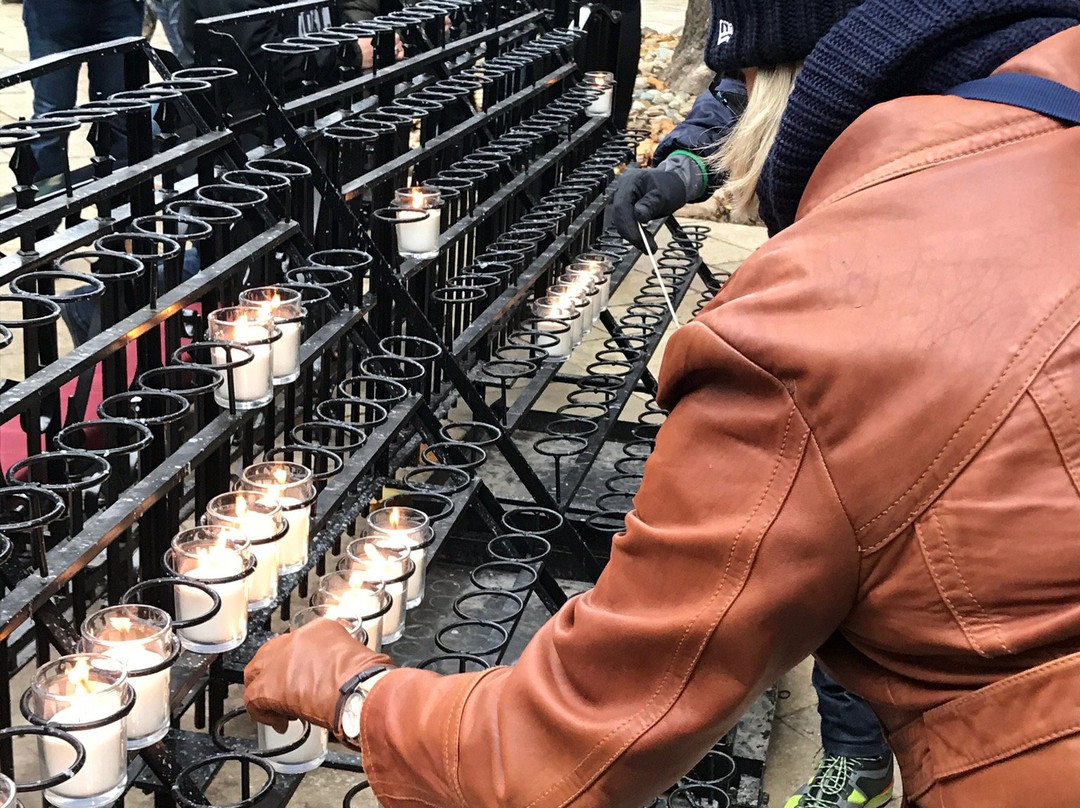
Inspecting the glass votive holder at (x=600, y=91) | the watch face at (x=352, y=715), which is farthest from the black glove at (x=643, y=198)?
the watch face at (x=352, y=715)

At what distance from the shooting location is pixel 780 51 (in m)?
1.80

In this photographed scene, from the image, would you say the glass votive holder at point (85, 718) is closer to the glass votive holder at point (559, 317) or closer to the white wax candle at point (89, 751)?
the white wax candle at point (89, 751)

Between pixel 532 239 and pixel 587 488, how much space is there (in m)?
0.84

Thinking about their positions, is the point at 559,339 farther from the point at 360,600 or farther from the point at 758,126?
the point at 758,126

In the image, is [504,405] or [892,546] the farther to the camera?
[504,405]

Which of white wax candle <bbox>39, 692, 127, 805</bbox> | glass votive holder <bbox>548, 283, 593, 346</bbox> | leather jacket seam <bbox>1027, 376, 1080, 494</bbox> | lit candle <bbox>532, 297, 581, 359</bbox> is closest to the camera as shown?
leather jacket seam <bbox>1027, 376, 1080, 494</bbox>

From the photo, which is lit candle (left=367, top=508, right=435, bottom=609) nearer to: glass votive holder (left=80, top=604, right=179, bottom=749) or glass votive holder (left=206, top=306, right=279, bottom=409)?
glass votive holder (left=206, top=306, right=279, bottom=409)

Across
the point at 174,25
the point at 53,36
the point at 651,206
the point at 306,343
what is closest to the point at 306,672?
the point at 306,343

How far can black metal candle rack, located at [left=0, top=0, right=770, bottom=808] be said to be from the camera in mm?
2268

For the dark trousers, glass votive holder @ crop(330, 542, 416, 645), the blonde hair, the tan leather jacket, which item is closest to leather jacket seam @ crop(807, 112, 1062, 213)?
the tan leather jacket

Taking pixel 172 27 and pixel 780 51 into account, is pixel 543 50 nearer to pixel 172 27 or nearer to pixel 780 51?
pixel 172 27

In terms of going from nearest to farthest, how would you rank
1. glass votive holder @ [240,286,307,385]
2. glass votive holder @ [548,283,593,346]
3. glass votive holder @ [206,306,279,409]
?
glass votive holder @ [206,306,279,409] < glass votive holder @ [240,286,307,385] < glass votive holder @ [548,283,593,346]

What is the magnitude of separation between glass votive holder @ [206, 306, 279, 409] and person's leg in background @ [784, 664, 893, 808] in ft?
4.72

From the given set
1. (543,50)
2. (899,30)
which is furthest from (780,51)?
(543,50)
